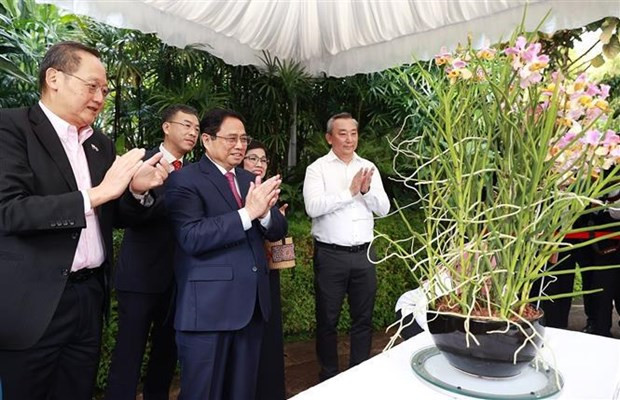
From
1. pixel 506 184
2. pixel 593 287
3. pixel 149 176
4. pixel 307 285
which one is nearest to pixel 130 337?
pixel 149 176

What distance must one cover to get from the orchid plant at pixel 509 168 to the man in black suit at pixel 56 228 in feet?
3.14

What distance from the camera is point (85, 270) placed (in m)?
1.64

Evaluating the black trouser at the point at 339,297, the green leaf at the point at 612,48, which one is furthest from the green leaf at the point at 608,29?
the black trouser at the point at 339,297

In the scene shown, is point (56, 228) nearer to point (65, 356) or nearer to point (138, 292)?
point (65, 356)

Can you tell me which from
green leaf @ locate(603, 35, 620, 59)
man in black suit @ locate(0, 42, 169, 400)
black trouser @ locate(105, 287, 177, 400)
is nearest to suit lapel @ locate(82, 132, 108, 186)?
man in black suit @ locate(0, 42, 169, 400)

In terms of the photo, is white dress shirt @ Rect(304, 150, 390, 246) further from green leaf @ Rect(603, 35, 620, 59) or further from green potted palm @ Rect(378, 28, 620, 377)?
green potted palm @ Rect(378, 28, 620, 377)

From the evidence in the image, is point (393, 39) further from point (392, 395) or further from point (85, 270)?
point (392, 395)

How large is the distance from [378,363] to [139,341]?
1519 mm

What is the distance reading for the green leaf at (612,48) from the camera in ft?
7.68

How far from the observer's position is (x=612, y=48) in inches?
93.0

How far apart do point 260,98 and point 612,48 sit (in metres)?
2.77

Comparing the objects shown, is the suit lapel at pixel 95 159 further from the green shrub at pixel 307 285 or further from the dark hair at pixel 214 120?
the green shrub at pixel 307 285

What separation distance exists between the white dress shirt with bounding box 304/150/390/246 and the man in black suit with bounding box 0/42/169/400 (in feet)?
4.24

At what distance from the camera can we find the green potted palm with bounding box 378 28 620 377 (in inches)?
38.2
